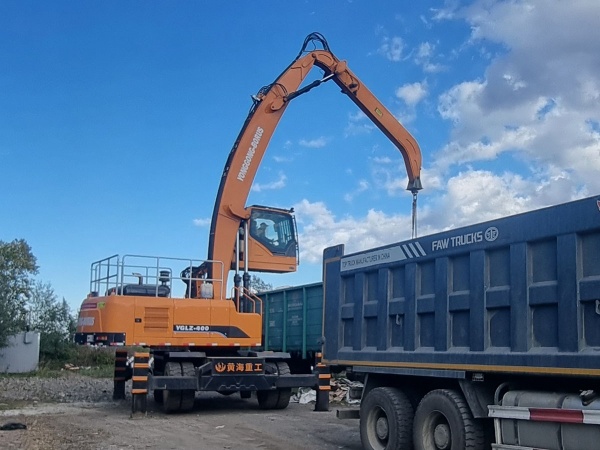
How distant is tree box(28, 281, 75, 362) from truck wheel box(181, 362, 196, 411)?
18983mm

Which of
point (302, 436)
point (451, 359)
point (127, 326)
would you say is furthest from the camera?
point (127, 326)

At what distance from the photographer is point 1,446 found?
404 inches

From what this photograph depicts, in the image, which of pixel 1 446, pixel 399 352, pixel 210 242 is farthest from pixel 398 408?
pixel 210 242

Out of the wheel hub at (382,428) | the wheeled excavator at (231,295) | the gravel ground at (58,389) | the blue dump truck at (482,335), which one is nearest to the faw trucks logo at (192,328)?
the wheeled excavator at (231,295)

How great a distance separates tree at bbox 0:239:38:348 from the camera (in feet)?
89.0

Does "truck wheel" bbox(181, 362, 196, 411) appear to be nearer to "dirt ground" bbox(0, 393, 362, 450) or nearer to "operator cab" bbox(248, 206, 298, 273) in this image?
"dirt ground" bbox(0, 393, 362, 450)

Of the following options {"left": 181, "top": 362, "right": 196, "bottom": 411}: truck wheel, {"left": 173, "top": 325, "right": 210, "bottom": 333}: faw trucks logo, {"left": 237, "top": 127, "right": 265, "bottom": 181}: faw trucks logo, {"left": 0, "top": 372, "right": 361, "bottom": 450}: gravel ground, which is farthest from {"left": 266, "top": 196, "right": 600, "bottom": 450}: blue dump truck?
{"left": 237, "top": 127, "right": 265, "bottom": 181}: faw trucks logo

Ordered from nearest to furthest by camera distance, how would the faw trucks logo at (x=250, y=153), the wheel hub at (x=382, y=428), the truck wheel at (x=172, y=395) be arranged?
the wheel hub at (x=382, y=428) < the truck wheel at (x=172, y=395) < the faw trucks logo at (x=250, y=153)

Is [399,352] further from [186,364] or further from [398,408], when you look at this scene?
[186,364]

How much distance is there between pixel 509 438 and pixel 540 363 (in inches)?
37.3

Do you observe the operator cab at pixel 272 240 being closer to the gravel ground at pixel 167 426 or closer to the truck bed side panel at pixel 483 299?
the gravel ground at pixel 167 426

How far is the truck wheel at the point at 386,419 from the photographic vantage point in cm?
885

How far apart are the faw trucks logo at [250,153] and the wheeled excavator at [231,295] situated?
22mm

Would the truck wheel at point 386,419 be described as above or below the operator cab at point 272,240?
below
